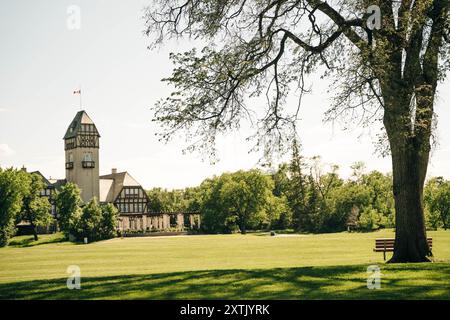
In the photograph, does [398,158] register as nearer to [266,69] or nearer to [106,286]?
[266,69]

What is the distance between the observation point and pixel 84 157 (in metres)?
112

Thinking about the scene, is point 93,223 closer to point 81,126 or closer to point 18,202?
point 18,202

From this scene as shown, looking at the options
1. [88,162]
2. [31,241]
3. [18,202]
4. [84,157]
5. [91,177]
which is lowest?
[31,241]

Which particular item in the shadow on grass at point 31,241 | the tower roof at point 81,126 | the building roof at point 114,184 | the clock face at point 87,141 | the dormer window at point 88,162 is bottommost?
the shadow on grass at point 31,241

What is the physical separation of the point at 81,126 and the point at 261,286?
104432mm

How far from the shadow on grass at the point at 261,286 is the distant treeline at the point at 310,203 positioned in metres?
68.8

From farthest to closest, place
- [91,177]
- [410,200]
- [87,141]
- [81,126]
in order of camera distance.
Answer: [87,141], [81,126], [91,177], [410,200]

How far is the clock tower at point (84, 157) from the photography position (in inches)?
4370

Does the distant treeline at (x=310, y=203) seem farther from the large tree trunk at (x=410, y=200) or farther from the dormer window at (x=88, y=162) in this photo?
the large tree trunk at (x=410, y=200)

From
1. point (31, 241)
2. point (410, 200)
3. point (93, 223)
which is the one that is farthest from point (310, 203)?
point (410, 200)

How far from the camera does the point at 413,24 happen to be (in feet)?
49.6

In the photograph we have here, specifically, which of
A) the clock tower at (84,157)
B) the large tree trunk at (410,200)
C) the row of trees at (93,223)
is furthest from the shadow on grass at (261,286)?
the clock tower at (84,157)
